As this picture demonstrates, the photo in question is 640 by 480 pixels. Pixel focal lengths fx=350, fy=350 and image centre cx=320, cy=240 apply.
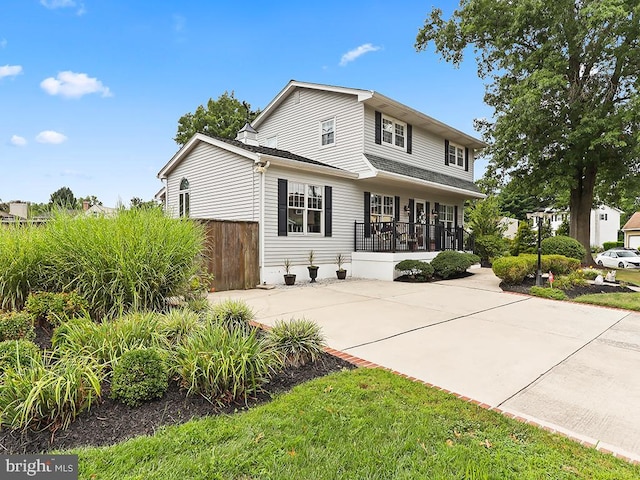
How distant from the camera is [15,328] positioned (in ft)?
12.1

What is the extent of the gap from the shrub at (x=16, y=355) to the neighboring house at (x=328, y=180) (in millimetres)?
7586

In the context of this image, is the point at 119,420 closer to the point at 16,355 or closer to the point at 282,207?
the point at 16,355

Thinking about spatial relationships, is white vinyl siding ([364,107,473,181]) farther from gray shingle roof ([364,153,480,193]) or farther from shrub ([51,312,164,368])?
shrub ([51,312,164,368])

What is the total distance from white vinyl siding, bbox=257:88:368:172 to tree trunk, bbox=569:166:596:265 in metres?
11.4

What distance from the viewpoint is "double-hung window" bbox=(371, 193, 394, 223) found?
46.1 feet

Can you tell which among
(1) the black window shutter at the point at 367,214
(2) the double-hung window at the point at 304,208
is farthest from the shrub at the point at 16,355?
(1) the black window shutter at the point at 367,214

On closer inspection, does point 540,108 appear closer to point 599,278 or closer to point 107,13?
point 599,278

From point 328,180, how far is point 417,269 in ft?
14.2

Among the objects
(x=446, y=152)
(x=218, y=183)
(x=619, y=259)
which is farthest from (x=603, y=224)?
(x=218, y=183)

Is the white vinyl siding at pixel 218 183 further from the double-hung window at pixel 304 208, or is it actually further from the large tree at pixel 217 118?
the large tree at pixel 217 118

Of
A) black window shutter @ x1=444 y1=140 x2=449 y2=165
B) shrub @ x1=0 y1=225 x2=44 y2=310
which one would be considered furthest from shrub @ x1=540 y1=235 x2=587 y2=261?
shrub @ x1=0 y1=225 x2=44 y2=310

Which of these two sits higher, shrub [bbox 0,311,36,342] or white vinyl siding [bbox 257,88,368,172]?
white vinyl siding [bbox 257,88,368,172]

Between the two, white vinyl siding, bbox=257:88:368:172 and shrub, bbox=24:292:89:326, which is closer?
shrub, bbox=24:292:89:326

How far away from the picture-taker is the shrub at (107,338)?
3.14 metres
